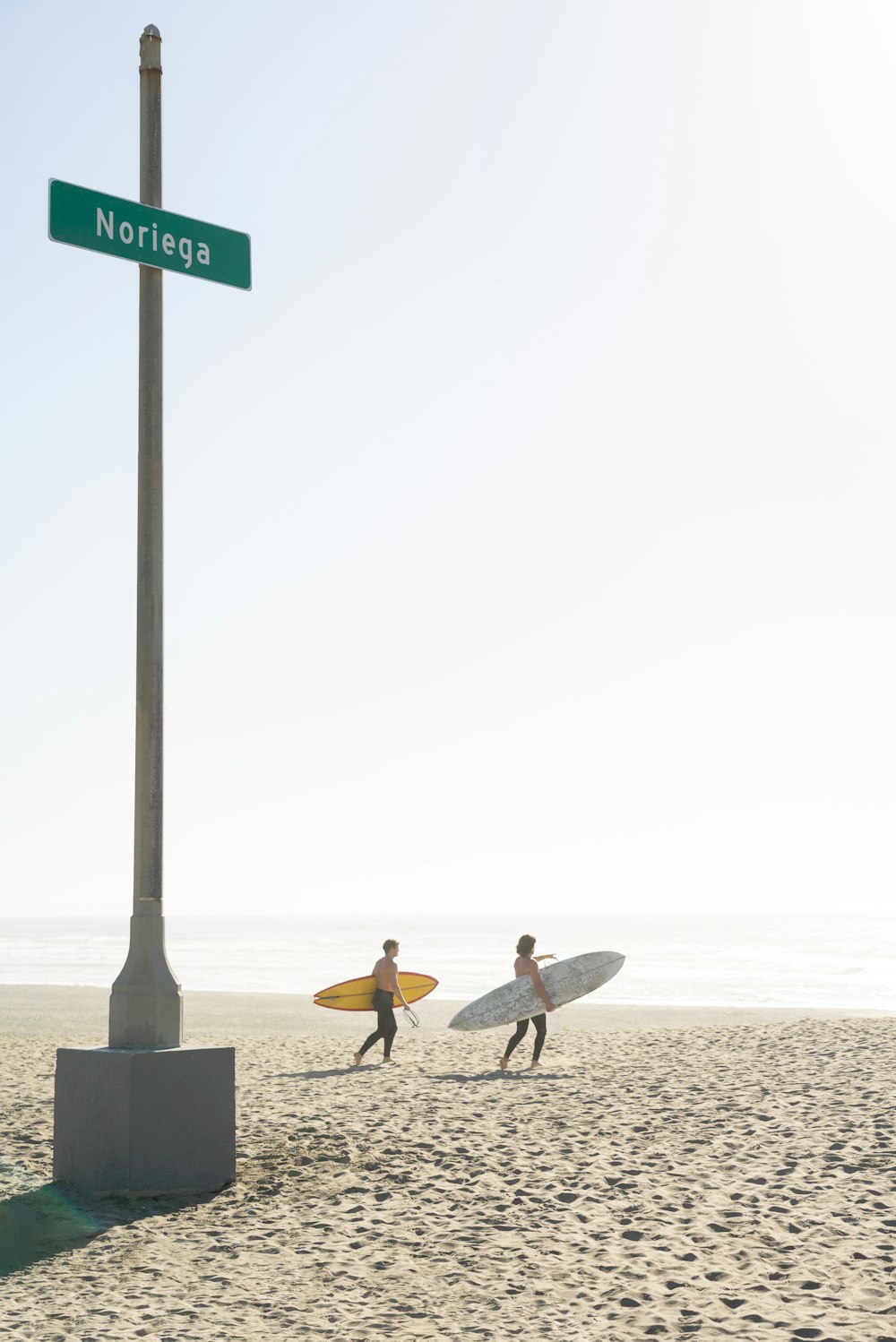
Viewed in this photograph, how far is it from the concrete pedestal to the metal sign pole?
0.20 metres

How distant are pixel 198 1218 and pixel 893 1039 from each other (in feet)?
27.7

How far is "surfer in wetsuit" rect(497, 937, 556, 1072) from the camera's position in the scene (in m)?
12.0

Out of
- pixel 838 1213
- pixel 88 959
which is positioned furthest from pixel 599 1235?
pixel 88 959

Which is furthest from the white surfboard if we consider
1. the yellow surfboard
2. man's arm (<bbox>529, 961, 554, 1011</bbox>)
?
the yellow surfboard

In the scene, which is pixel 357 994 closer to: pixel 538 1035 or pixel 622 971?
pixel 538 1035

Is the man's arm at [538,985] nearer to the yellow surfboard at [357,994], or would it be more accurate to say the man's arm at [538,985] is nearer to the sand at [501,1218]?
the sand at [501,1218]

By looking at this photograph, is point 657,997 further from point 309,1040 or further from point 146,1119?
point 146,1119

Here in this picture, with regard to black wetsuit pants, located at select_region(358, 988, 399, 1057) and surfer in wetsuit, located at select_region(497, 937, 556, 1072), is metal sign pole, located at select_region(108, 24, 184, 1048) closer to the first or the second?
surfer in wetsuit, located at select_region(497, 937, 556, 1072)

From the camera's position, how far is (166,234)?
22.1ft

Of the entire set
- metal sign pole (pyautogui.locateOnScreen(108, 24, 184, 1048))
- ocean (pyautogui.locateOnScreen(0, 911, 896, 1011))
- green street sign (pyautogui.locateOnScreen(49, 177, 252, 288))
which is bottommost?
ocean (pyautogui.locateOnScreen(0, 911, 896, 1011))

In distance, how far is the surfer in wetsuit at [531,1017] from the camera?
39.4 ft

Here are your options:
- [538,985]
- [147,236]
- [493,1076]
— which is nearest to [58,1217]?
[147,236]

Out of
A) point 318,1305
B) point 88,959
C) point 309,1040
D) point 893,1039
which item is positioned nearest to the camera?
point 318,1305

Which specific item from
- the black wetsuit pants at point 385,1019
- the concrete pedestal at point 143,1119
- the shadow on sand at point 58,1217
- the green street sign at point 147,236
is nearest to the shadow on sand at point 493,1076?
the black wetsuit pants at point 385,1019
